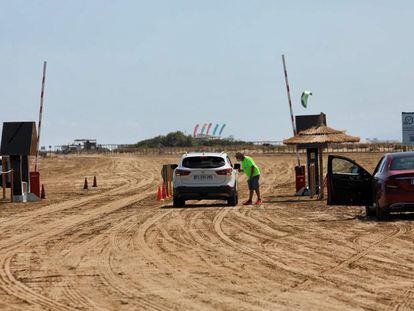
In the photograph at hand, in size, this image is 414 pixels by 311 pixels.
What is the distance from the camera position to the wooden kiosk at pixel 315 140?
96.9ft

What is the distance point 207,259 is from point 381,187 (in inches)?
284

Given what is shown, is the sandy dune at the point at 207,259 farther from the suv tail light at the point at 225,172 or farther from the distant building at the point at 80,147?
the distant building at the point at 80,147

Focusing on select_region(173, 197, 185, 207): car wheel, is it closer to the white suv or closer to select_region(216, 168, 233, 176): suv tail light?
the white suv

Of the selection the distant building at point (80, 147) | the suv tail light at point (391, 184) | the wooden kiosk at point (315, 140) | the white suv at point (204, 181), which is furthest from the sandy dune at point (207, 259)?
the distant building at point (80, 147)

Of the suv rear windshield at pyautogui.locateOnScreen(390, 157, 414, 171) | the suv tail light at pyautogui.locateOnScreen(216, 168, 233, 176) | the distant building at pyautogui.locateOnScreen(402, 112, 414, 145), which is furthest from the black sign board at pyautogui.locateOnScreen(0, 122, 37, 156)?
the distant building at pyautogui.locateOnScreen(402, 112, 414, 145)

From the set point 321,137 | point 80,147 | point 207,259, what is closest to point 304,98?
point 321,137

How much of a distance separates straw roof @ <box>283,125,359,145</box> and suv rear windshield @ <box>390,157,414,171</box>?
883 centimetres

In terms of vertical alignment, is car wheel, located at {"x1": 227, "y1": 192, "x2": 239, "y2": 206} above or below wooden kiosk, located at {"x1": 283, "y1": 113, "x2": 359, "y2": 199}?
below

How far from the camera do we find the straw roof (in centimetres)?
2936

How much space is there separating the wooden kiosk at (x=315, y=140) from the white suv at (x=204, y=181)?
11.1ft

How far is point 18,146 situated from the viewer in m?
32.2

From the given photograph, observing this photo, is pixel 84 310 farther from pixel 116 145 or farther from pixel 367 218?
pixel 116 145

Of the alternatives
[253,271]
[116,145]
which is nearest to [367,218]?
[253,271]

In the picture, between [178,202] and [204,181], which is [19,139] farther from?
[204,181]
